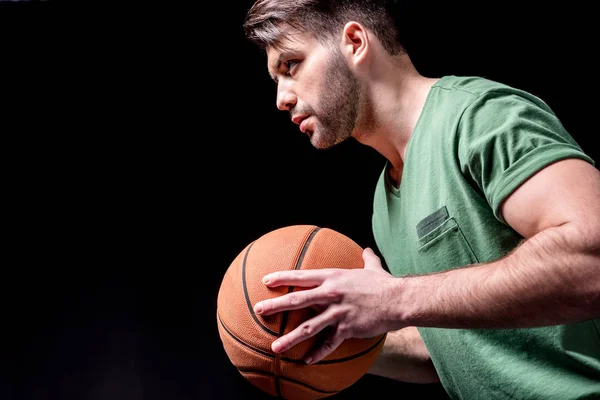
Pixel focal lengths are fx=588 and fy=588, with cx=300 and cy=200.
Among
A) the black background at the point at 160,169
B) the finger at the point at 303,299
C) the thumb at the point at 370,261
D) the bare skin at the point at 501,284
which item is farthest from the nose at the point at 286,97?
the black background at the point at 160,169

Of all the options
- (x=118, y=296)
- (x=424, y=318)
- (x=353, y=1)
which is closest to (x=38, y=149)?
(x=118, y=296)

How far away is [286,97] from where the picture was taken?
58.7 inches

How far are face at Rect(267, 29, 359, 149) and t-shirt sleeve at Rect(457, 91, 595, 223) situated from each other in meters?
0.37

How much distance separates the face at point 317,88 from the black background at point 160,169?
3.48ft

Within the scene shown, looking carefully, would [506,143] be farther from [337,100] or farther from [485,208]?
[337,100]

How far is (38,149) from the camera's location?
2.53 m

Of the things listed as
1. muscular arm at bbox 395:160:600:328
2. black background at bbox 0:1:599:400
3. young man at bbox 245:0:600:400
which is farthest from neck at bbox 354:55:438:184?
black background at bbox 0:1:599:400

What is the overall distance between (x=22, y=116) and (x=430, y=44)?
5.77ft

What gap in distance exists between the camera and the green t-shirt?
1.04m

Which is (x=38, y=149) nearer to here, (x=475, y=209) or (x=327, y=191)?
(x=327, y=191)

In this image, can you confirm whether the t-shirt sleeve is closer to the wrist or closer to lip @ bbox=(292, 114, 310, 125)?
the wrist

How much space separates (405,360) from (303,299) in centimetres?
72

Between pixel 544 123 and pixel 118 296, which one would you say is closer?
pixel 544 123

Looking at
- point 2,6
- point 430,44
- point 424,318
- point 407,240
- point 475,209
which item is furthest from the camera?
point 430,44
